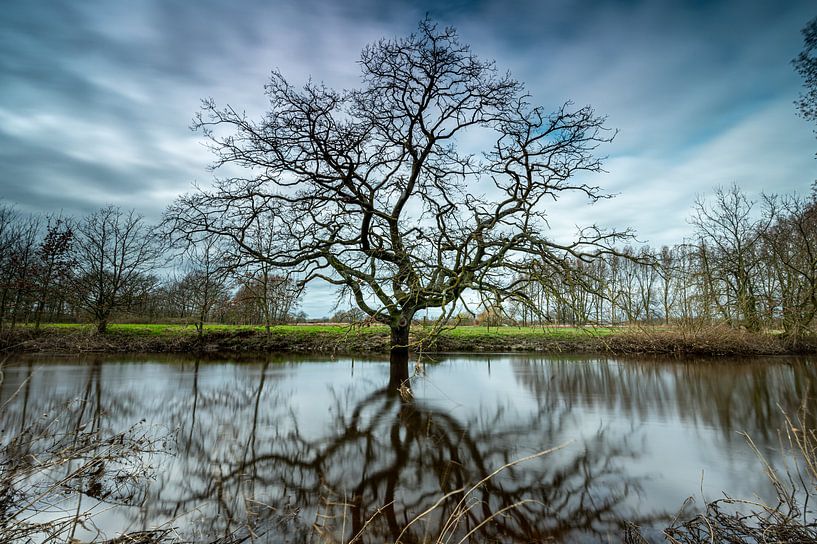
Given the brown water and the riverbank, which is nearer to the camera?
the brown water

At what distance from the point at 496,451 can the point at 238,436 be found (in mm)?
4445

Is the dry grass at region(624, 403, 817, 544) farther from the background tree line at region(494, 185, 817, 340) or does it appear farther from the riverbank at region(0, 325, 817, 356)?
the riverbank at region(0, 325, 817, 356)

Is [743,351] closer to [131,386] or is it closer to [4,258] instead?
[131,386]

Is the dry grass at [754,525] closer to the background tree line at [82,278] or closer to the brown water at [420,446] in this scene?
the brown water at [420,446]

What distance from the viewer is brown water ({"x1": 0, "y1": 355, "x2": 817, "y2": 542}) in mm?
3842

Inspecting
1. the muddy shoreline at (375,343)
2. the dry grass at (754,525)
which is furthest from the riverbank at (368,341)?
the dry grass at (754,525)

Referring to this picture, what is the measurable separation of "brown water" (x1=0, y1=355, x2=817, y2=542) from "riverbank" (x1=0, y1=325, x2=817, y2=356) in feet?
23.2

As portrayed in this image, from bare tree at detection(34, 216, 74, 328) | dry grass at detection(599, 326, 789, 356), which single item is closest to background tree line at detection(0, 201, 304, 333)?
bare tree at detection(34, 216, 74, 328)

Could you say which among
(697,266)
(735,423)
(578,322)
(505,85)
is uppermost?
(505,85)

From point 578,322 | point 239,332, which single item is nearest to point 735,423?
point 578,322

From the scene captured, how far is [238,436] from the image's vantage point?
22.1 feet

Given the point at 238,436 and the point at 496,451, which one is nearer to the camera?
the point at 496,451

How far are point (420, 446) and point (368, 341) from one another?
57.2 ft

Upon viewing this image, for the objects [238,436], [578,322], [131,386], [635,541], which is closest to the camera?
[635,541]
